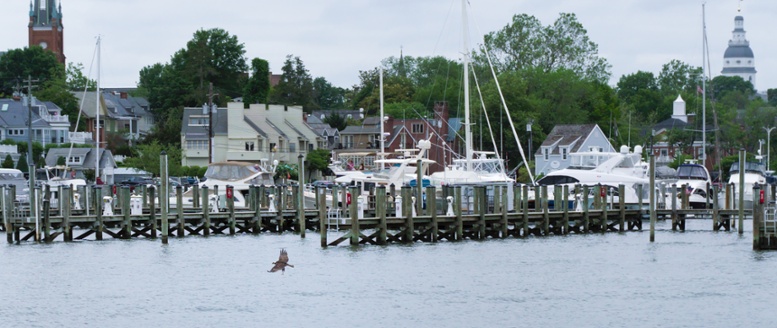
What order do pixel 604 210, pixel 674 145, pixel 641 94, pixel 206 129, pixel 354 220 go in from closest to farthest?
Answer: pixel 354 220, pixel 604 210, pixel 206 129, pixel 674 145, pixel 641 94

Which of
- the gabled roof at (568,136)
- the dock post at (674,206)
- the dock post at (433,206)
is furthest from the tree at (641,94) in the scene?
the dock post at (433,206)

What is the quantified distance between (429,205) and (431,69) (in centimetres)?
12737

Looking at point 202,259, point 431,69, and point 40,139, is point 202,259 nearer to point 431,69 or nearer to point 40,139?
point 40,139

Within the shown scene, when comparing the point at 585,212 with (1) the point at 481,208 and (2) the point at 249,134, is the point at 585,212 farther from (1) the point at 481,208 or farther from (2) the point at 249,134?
(2) the point at 249,134

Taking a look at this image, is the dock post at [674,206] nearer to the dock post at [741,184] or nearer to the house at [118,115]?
the dock post at [741,184]

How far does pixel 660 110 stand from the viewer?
182 meters

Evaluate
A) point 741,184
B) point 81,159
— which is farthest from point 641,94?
point 741,184

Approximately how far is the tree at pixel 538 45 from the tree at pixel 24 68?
167ft

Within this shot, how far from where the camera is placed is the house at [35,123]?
438 feet

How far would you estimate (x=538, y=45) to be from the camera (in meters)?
141

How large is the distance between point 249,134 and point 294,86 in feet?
134

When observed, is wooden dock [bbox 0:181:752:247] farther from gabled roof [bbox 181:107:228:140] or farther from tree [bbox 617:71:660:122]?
tree [bbox 617:71:660:122]

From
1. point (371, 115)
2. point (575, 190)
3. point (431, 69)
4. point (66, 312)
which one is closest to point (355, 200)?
point (66, 312)

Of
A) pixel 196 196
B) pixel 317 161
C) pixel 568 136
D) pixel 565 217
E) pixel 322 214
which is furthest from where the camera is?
pixel 317 161
